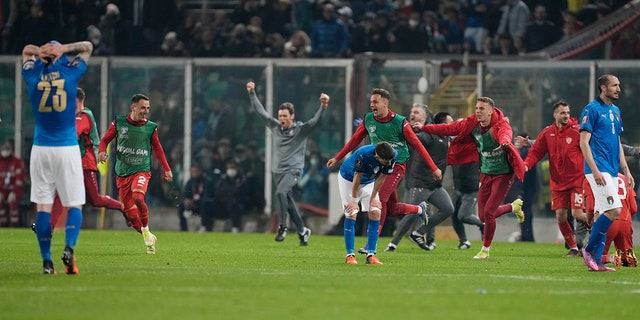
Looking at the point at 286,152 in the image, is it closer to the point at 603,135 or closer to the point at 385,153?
the point at 385,153

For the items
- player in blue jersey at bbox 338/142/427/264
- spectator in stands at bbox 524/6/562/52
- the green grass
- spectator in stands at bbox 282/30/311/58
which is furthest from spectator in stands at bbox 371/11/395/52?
player in blue jersey at bbox 338/142/427/264

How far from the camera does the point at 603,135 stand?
1591 cm

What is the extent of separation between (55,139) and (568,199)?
375 inches

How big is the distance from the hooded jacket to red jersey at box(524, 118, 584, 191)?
1.08 m

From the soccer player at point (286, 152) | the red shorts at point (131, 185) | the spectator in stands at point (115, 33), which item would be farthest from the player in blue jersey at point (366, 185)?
the spectator in stands at point (115, 33)

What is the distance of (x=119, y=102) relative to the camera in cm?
3045

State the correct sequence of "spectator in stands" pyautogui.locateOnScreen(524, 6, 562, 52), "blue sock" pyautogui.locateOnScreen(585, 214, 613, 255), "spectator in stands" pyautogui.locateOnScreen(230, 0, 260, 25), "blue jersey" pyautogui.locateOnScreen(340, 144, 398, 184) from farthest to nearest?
"spectator in stands" pyautogui.locateOnScreen(230, 0, 260, 25) → "spectator in stands" pyautogui.locateOnScreen(524, 6, 562, 52) → "blue jersey" pyautogui.locateOnScreen(340, 144, 398, 184) → "blue sock" pyautogui.locateOnScreen(585, 214, 613, 255)

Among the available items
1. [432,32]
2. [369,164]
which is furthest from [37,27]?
[369,164]

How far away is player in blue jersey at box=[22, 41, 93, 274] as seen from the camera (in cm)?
1428

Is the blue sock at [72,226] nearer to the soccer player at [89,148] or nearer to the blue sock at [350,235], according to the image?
the blue sock at [350,235]

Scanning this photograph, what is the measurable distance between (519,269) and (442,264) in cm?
124

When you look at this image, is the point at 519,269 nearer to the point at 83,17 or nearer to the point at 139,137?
the point at 139,137

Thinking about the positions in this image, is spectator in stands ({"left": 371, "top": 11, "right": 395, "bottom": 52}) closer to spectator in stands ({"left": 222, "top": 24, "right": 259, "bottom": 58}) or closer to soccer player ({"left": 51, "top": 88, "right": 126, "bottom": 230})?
spectator in stands ({"left": 222, "top": 24, "right": 259, "bottom": 58})

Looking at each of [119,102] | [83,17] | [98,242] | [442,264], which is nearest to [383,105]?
[442,264]
